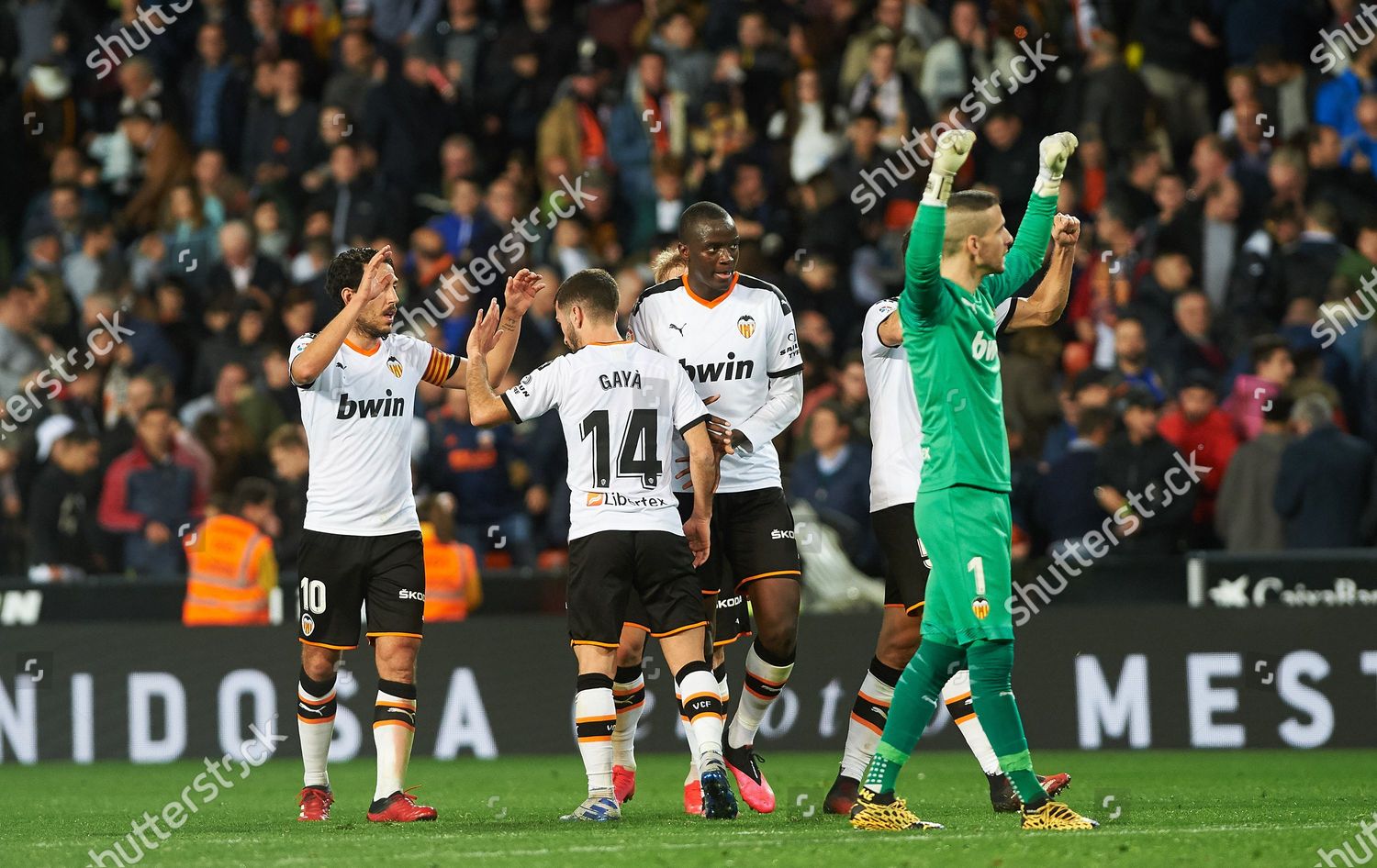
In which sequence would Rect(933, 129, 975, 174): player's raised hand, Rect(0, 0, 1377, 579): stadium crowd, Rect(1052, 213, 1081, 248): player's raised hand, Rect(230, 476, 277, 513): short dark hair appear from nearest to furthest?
Rect(933, 129, 975, 174): player's raised hand < Rect(1052, 213, 1081, 248): player's raised hand < Rect(230, 476, 277, 513): short dark hair < Rect(0, 0, 1377, 579): stadium crowd

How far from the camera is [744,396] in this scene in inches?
352

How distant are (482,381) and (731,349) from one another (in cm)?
115

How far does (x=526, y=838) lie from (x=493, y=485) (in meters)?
7.61

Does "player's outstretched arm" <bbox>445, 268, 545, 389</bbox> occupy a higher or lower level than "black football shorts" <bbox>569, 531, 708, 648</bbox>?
higher

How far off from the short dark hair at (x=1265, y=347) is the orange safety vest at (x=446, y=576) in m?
5.58

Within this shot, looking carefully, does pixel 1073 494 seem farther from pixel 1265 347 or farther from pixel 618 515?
pixel 618 515

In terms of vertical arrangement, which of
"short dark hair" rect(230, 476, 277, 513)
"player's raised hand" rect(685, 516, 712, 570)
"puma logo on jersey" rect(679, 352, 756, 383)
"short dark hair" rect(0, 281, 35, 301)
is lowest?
"player's raised hand" rect(685, 516, 712, 570)

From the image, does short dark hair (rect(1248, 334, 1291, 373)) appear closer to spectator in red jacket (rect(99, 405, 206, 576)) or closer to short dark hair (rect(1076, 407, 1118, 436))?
short dark hair (rect(1076, 407, 1118, 436))

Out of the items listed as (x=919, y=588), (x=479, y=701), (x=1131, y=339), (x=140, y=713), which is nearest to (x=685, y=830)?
(x=919, y=588)

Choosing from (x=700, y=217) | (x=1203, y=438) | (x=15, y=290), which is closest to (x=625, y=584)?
(x=700, y=217)

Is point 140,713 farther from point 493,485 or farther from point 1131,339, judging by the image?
point 1131,339

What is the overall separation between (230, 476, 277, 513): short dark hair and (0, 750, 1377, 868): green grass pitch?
75.6 inches

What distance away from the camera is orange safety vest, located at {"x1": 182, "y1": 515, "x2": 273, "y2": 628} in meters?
13.4

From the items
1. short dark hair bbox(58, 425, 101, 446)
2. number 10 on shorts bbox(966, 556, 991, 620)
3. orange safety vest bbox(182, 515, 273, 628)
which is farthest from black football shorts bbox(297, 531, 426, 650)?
short dark hair bbox(58, 425, 101, 446)
